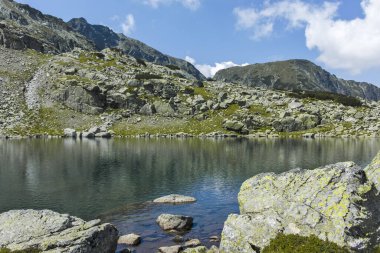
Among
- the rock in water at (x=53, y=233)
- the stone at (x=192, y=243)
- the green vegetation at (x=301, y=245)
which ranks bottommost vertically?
the stone at (x=192, y=243)

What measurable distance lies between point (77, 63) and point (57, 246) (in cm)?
18833

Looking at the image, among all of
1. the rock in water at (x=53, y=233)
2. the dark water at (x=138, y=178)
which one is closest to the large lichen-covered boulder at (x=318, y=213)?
the rock in water at (x=53, y=233)

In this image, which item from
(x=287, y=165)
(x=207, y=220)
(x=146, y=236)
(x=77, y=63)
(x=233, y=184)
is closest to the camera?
(x=146, y=236)

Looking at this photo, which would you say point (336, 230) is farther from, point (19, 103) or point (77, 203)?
point (19, 103)

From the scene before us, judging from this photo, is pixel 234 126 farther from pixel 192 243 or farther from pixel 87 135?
pixel 192 243

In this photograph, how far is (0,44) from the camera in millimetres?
194250

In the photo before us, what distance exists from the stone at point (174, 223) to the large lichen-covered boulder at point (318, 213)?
10943 millimetres

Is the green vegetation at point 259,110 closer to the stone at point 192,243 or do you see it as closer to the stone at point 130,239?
the stone at point 192,243

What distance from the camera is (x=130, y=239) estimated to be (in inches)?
1262

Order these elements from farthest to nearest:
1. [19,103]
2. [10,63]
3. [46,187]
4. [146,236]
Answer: [10,63]
[19,103]
[46,187]
[146,236]

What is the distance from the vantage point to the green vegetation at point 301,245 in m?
19.8

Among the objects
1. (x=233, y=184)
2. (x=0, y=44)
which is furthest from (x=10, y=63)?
(x=233, y=184)

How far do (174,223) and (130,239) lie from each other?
5813 mm

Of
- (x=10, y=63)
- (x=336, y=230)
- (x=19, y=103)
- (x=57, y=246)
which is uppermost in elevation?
(x=10, y=63)
